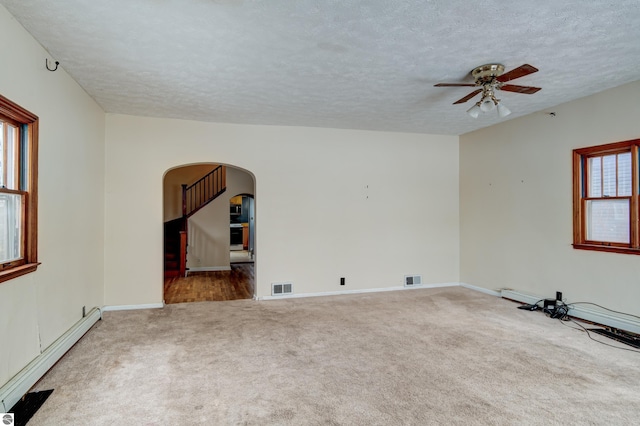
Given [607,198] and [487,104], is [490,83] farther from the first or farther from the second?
[607,198]

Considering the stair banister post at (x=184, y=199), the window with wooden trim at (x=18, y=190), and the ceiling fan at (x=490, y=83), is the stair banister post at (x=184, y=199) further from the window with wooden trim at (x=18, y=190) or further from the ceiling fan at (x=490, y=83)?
the ceiling fan at (x=490, y=83)

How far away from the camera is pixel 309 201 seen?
5730mm

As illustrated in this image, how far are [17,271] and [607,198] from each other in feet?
19.3

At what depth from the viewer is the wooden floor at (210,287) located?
18.7 feet

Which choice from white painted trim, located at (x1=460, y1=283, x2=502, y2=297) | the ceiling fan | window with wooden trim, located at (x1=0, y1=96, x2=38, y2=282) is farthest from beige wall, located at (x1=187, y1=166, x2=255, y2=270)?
the ceiling fan

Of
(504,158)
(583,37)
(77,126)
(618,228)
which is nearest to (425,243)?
(504,158)

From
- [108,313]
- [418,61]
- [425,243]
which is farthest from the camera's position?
[425,243]

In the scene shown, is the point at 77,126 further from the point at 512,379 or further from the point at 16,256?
the point at 512,379

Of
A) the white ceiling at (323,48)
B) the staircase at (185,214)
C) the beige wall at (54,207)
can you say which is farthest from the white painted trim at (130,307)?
the white ceiling at (323,48)

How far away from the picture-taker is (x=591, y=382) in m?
2.76

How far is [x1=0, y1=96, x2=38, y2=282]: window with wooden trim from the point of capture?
2543mm

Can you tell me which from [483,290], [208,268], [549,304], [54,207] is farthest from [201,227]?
[549,304]

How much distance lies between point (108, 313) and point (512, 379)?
480 cm

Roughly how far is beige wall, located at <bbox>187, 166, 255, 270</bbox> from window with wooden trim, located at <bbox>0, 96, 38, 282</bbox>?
19.0ft
